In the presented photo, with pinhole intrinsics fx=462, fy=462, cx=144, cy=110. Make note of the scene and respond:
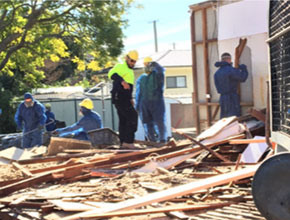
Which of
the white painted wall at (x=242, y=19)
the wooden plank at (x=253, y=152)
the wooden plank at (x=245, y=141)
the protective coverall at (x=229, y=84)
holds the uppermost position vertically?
the white painted wall at (x=242, y=19)

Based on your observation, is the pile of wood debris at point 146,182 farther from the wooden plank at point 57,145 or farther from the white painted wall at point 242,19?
the white painted wall at point 242,19

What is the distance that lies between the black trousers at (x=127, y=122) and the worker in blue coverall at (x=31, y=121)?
338 cm

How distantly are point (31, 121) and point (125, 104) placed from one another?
374cm

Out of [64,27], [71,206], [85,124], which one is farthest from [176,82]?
[71,206]

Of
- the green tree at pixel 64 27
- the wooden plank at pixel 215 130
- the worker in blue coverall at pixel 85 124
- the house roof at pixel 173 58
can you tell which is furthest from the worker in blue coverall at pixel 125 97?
the house roof at pixel 173 58

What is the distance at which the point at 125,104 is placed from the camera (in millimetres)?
9562

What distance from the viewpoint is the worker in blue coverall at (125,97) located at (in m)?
9.42

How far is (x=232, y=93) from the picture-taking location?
1020cm

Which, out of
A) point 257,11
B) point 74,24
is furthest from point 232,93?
point 74,24

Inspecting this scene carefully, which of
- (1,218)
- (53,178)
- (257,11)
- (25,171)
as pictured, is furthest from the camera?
(257,11)

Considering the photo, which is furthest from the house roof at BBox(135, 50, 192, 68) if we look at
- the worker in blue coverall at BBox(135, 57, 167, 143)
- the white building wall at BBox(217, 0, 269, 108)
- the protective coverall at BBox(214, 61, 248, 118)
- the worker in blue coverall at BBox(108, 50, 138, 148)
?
the worker in blue coverall at BBox(108, 50, 138, 148)

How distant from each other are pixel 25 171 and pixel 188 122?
1643 cm

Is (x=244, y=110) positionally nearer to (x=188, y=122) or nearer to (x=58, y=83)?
(x=188, y=122)

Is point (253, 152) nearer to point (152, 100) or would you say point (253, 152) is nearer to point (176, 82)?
point (152, 100)
